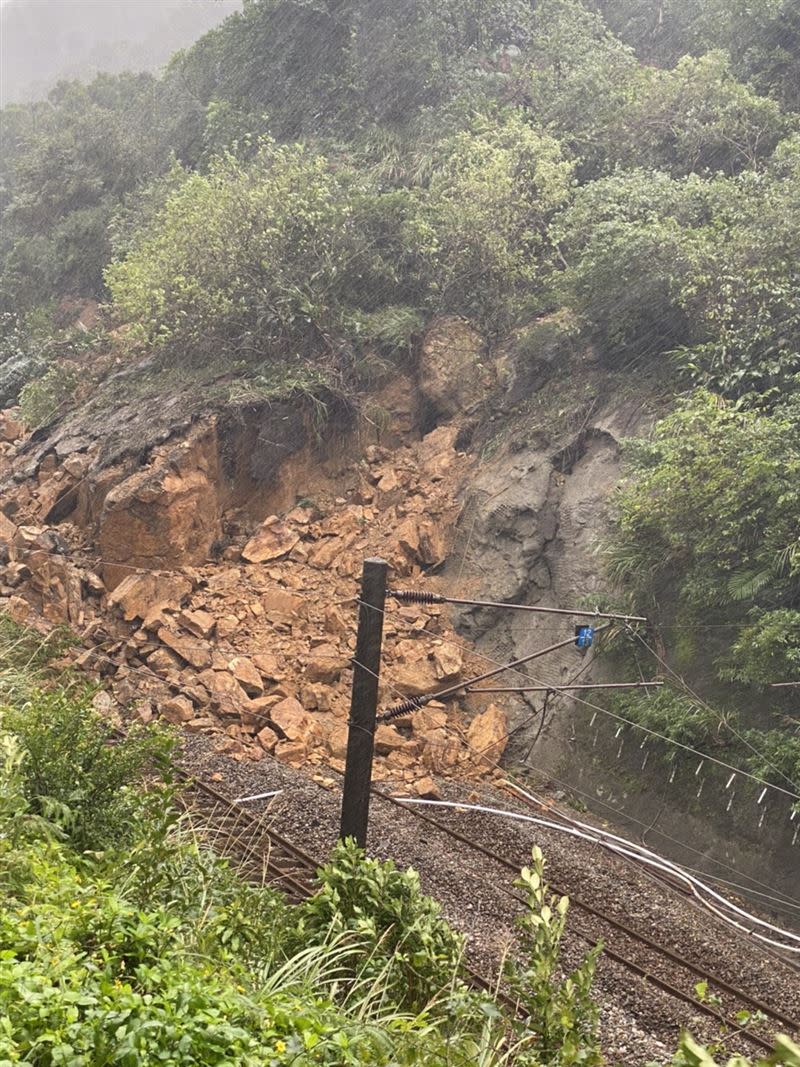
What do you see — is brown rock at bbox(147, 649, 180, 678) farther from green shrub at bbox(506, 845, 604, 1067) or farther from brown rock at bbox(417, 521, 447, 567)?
green shrub at bbox(506, 845, 604, 1067)

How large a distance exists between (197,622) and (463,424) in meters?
7.26

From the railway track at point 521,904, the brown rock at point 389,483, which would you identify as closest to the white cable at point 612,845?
the railway track at point 521,904

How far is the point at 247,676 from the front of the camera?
14352 millimetres

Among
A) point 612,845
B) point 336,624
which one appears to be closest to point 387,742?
point 336,624

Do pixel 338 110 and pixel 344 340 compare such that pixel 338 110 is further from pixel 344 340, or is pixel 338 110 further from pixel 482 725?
pixel 482 725

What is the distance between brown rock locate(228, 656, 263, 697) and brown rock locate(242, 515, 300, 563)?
3.09 meters

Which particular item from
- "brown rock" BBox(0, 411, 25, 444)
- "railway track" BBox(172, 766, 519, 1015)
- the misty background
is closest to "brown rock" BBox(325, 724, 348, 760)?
"railway track" BBox(172, 766, 519, 1015)

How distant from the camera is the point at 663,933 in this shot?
1002 cm

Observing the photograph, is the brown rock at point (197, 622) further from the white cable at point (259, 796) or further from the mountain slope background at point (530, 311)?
the white cable at point (259, 796)

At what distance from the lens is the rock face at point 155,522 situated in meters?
16.9

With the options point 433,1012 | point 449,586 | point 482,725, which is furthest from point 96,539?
point 433,1012

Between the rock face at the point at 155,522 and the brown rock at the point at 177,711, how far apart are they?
3769mm

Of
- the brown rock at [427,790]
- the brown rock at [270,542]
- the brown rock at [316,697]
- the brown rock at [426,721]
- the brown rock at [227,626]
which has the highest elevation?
the brown rock at [270,542]

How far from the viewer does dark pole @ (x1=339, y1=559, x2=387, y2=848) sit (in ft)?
27.0
